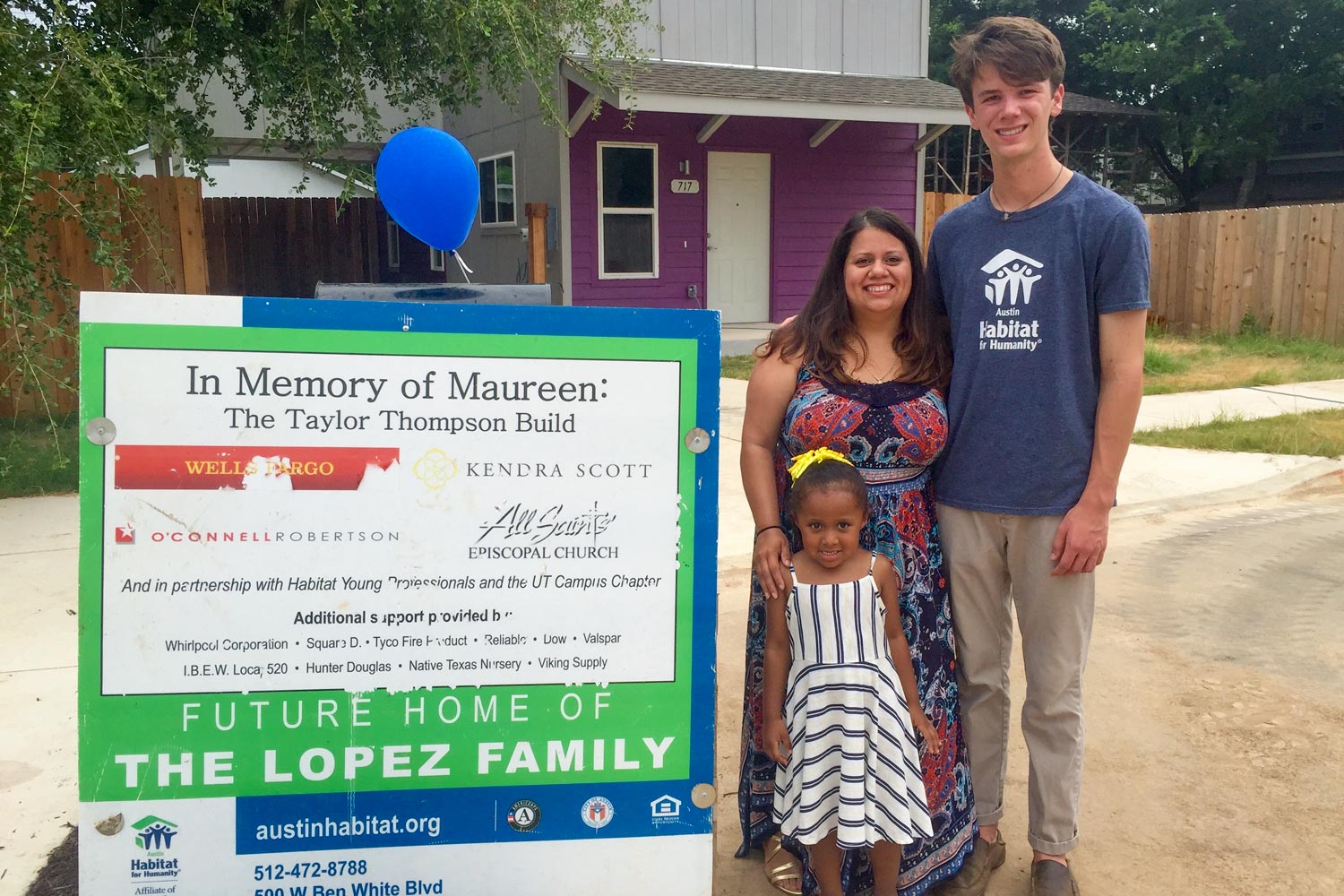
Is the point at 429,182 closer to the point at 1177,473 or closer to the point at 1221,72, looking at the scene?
the point at 1177,473

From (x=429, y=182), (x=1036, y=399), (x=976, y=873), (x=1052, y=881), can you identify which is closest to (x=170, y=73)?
(x=429, y=182)

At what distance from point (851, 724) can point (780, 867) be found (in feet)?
2.06

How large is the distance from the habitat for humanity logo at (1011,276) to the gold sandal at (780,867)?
59.7 inches

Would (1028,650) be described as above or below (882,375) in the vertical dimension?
below

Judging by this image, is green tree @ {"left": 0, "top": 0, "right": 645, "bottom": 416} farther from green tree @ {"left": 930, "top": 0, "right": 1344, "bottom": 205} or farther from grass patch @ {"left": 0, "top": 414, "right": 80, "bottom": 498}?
green tree @ {"left": 930, "top": 0, "right": 1344, "bottom": 205}

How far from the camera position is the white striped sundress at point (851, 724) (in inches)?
102

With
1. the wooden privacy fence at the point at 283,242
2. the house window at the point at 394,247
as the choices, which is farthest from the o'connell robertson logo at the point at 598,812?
the house window at the point at 394,247

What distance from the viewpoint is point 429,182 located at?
373 centimetres

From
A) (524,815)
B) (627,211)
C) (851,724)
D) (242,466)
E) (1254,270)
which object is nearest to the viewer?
(242,466)

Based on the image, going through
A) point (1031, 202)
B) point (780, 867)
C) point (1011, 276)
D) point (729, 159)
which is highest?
point (729, 159)

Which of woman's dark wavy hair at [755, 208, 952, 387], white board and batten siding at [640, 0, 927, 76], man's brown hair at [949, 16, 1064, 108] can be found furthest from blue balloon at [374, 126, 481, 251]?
white board and batten siding at [640, 0, 927, 76]

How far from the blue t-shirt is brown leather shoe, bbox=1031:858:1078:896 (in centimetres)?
95

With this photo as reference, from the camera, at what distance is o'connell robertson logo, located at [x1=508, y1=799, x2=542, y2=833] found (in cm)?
222

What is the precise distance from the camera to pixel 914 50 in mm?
15375
